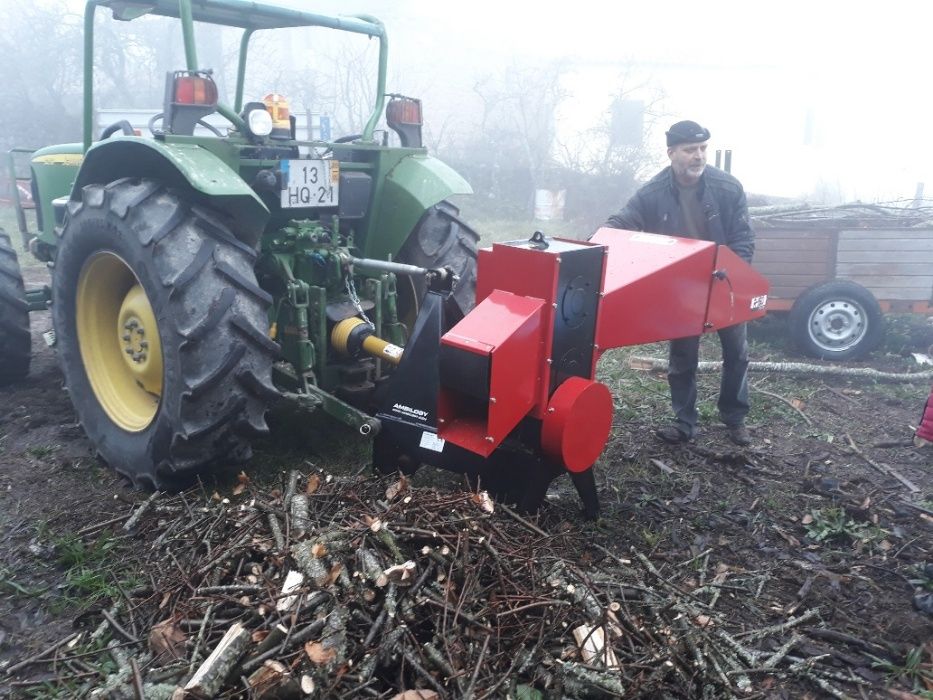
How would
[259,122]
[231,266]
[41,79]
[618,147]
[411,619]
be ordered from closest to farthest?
1. [411,619]
2. [231,266]
3. [259,122]
4. [618,147]
5. [41,79]

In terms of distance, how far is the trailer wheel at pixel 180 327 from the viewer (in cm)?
312

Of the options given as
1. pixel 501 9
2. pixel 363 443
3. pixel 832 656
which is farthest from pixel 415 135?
pixel 501 9

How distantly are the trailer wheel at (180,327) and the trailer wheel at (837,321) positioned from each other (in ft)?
15.9

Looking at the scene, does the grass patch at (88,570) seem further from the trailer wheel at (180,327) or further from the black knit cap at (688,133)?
the black knit cap at (688,133)

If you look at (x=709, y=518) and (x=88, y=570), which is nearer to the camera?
(x=88, y=570)

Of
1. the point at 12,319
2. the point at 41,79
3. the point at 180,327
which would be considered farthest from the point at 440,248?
the point at 41,79

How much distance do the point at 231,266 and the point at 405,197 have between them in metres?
1.24

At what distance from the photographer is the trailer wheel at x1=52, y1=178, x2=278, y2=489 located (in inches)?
123

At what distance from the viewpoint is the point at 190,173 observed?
10.4ft

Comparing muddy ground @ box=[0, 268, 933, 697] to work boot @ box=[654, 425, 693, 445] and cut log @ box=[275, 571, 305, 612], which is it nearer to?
work boot @ box=[654, 425, 693, 445]

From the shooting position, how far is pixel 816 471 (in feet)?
13.8

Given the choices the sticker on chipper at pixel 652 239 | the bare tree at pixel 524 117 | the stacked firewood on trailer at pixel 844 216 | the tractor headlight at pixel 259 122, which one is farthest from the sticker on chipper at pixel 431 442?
the bare tree at pixel 524 117

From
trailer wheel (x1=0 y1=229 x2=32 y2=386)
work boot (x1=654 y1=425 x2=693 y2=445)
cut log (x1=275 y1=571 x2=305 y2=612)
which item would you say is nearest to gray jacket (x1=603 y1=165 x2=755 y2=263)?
work boot (x1=654 y1=425 x2=693 y2=445)

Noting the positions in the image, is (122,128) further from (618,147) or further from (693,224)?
(618,147)
